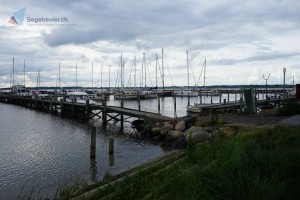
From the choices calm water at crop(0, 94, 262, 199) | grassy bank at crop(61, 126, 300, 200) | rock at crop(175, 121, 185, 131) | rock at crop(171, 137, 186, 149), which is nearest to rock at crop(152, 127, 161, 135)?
calm water at crop(0, 94, 262, 199)

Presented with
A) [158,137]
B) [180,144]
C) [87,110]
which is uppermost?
[87,110]

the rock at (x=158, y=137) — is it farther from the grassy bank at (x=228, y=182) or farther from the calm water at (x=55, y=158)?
the grassy bank at (x=228, y=182)

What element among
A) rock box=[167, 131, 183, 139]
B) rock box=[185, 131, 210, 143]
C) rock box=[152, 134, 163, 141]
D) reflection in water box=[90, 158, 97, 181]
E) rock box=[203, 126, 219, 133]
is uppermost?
rock box=[203, 126, 219, 133]

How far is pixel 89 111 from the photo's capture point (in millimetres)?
37938

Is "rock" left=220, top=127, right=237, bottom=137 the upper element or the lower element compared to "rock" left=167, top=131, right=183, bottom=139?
upper

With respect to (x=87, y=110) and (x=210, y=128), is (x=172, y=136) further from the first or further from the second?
(x=87, y=110)

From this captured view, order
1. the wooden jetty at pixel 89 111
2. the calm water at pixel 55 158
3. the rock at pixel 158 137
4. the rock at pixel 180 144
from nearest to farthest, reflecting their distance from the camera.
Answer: the calm water at pixel 55 158 → the rock at pixel 180 144 → the rock at pixel 158 137 → the wooden jetty at pixel 89 111

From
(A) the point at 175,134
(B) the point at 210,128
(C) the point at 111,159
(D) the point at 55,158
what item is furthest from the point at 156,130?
(D) the point at 55,158

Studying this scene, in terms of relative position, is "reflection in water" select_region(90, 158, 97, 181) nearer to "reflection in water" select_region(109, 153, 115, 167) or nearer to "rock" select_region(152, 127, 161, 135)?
"reflection in water" select_region(109, 153, 115, 167)

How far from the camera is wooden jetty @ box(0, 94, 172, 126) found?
90.1 ft

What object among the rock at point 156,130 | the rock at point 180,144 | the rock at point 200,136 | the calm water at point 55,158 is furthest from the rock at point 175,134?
the rock at point 200,136

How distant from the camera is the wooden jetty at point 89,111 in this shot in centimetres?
2746

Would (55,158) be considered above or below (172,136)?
below

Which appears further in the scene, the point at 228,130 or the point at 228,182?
the point at 228,130
